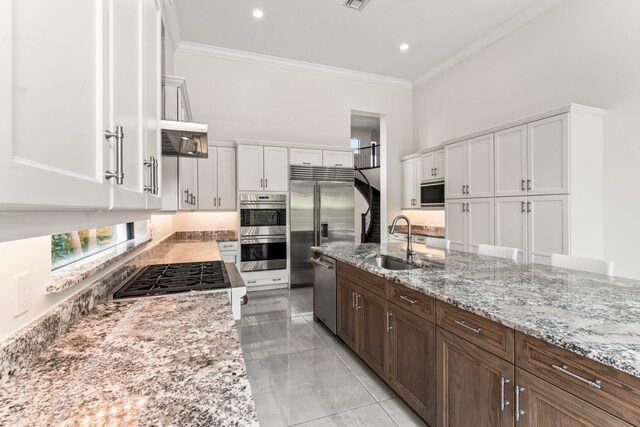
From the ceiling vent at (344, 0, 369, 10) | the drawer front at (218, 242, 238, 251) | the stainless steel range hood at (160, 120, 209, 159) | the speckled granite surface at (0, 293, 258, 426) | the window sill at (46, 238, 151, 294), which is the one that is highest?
the ceiling vent at (344, 0, 369, 10)

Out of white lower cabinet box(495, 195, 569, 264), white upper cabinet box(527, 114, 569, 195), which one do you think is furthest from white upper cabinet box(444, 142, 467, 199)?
white upper cabinet box(527, 114, 569, 195)

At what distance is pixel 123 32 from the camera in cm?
→ 100

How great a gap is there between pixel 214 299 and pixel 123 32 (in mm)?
1206

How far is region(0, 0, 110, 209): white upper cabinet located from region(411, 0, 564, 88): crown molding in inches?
197

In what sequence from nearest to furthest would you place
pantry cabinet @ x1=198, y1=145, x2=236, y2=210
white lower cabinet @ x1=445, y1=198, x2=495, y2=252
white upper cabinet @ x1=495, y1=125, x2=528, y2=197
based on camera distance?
white upper cabinet @ x1=495, y1=125, x2=528, y2=197 → white lower cabinet @ x1=445, y1=198, x2=495, y2=252 → pantry cabinet @ x1=198, y1=145, x2=236, y2=210

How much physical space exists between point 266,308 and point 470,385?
3.04 metres

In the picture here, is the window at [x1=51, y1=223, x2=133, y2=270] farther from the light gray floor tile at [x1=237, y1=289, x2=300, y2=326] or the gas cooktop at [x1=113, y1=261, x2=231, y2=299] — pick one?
the light gray floor tile at [x1=237, y1=289, x2=300, y2=326]

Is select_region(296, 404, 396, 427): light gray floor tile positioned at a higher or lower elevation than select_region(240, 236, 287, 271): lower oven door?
lower

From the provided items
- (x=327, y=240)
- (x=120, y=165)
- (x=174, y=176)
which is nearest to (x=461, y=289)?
(x=120, y=165)

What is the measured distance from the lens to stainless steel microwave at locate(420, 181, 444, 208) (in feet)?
16.6

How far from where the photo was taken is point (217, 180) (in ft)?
16.2

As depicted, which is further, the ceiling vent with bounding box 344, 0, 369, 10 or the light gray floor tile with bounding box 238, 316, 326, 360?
the ceiling vent with bounding box 344, 0, 369, 10

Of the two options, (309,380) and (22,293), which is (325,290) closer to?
(309,380)

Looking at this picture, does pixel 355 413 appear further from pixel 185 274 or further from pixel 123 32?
pixel 123 32
